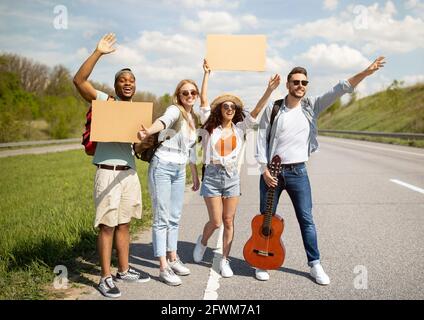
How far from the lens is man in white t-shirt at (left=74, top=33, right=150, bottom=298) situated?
3900mm

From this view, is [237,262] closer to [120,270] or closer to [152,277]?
[152,277]

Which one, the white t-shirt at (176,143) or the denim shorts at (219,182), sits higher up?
the white t-shirt at (176,143)

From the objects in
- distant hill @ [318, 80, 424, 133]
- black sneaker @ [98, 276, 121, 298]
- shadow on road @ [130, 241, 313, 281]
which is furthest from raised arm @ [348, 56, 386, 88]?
distant hill @ [318, 80, 424, 133]

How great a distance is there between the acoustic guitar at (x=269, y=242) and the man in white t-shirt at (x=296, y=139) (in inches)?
2.9

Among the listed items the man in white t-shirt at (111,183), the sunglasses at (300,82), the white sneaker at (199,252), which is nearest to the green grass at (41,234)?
the man in white t-shirt at (111,183)

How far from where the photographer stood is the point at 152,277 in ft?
14.8

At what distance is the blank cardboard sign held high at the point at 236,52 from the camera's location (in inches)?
159

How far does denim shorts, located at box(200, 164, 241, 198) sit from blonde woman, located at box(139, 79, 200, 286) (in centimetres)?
27

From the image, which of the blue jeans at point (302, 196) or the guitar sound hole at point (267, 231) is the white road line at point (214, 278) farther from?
the guitar sound hole at point (267, 231)

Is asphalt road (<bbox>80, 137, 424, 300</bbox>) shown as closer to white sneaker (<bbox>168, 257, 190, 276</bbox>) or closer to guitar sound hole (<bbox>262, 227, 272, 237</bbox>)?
white sneaker (<bbox>168, 257, 190, 276</bbox>)

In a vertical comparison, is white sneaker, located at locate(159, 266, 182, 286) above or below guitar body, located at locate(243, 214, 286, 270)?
below

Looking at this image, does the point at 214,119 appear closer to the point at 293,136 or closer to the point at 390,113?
the point at 293,136

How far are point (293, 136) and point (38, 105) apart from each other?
2061 inches
